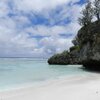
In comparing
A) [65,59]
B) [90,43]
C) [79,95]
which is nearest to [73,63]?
[65,59]

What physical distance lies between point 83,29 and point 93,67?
6419 millimetres

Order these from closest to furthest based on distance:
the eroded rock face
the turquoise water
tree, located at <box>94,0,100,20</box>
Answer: the turquoise water, the eroded rock face, tree, located at <box>94,0,100,20</box>

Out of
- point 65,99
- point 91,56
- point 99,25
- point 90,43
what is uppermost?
point 99,25

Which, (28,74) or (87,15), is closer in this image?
(28,74)

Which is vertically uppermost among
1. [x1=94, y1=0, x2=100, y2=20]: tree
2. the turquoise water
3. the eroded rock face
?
[x1=94, y1=0, x2=100, y2=20]: tree

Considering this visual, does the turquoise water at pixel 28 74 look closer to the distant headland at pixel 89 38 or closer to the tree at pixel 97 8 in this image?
the distant headland at pixel 89 38

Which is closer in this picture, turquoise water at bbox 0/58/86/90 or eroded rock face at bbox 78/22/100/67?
turquoise water at bbox 0/58/86/90

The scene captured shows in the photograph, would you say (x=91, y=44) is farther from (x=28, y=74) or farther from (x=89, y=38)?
(x=28, y=74)

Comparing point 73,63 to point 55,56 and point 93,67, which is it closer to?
point 55,56

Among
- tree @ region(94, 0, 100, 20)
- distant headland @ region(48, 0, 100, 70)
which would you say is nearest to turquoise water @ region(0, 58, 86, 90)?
distant headland @ region(48, 0, 100, 70)

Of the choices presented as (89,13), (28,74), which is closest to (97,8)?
(89,13)

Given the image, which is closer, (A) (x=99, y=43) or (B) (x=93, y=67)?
(A) (x=99, y=43)

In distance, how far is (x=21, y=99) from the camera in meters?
9.26

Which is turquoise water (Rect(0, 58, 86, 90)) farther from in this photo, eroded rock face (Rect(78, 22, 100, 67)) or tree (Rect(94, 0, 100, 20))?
tree (Rect(94, 0, 100, 20))
